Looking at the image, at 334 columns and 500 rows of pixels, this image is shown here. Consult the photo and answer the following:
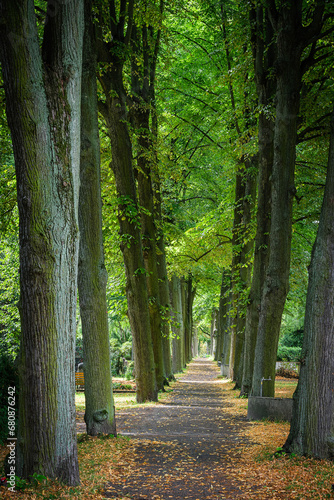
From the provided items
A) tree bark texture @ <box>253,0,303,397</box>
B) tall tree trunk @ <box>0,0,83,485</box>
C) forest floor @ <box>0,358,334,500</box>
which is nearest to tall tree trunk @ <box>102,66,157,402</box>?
forest floor @ <box>0,358,334,500</box>

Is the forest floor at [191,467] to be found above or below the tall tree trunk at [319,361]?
below

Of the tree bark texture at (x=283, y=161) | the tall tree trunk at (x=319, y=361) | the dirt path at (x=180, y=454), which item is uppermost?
the tree bark texture at (x=283, y=161)

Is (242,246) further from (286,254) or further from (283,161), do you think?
(283,161)

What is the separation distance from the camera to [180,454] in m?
6.69

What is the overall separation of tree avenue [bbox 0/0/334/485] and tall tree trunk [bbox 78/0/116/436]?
2cm

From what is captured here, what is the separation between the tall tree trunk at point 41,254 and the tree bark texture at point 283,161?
573 centimetres

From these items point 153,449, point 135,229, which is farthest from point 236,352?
point 153,449

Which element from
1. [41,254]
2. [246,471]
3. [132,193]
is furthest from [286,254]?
[41,254]

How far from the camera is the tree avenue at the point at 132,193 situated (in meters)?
4.52

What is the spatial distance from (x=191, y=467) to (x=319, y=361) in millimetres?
2208

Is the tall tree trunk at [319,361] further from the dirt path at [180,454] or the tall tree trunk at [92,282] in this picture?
the tall tree trunk at [92,282]

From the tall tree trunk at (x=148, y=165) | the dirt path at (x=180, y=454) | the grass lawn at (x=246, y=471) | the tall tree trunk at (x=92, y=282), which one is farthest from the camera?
the tall tree trunk at (x=148, y=165)

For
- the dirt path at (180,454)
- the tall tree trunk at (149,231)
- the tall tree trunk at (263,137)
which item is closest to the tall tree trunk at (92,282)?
the dirt path at (180,454)

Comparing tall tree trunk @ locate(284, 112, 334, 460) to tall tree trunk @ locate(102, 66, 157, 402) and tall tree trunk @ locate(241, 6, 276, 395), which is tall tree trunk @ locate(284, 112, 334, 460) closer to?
tall tree trunk @ locate(102, 66, 157, 402)
